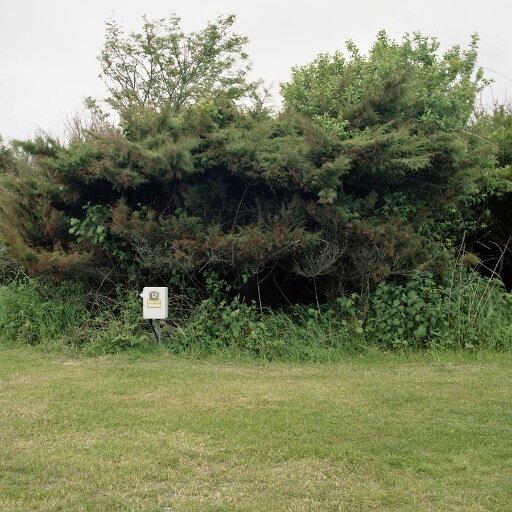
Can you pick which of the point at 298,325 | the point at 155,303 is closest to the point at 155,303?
the point at 155,303

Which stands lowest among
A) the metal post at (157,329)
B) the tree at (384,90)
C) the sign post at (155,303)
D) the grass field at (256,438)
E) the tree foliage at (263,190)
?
the grass field at (256,438)

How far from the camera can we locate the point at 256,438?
5.16 m

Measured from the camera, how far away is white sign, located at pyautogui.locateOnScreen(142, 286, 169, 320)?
8.95 m

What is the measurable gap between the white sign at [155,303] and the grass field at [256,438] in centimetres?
109

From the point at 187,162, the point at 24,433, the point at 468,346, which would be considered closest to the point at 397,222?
the point at 468,346

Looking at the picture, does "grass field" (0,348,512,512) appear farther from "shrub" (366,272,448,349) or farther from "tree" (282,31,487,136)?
"tree" (282,31,487,136)

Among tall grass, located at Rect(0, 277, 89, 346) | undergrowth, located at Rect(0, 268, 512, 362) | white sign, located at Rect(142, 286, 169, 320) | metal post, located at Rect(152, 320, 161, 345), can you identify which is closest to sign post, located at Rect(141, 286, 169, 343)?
white sign, located at Rect(142, 286, 169, 320)

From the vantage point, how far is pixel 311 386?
701 centimetres

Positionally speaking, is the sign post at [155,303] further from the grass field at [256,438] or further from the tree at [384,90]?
the tree at [384,90]

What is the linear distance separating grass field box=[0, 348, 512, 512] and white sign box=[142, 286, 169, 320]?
3.59 ft

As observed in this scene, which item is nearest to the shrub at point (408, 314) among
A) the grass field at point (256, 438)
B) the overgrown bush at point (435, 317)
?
the overgrown bush at point (435, 317)

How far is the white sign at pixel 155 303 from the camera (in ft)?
29.4

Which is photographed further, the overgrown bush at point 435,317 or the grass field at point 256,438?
the overgrown bush at point 435,317

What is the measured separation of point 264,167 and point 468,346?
3.67 m
